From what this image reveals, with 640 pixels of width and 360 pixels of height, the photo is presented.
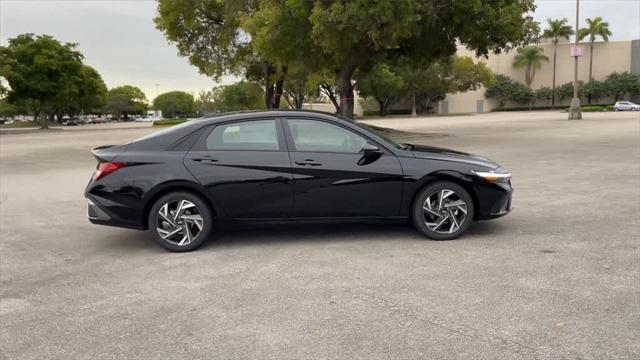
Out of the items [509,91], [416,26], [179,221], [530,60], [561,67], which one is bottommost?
[179,221]

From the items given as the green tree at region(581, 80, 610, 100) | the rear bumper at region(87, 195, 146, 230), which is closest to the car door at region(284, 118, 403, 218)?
the rear bumper at region(87, 195, 146, 230)

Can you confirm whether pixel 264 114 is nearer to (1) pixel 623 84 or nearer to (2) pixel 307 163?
(2) pixel 307 163

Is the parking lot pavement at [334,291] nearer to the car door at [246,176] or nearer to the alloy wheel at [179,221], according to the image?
the alloy wheel at [179,221]

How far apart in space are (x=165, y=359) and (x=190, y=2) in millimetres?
33198

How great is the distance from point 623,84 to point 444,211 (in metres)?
84.4

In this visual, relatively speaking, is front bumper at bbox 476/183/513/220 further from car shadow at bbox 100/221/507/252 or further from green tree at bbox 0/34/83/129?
green tree at bbox 0/34/83/129

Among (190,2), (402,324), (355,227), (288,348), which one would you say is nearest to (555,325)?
(402,324)

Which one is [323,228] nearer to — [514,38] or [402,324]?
[402,324]

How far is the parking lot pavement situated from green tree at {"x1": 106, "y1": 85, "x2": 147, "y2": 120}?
132431mm

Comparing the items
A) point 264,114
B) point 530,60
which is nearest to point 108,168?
point 264,114

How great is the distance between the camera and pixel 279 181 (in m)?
5.92

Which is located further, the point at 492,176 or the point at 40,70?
the point at 40,70

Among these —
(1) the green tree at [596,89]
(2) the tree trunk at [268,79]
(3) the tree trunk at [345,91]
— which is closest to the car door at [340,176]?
(3) the tree trunk at [345,91]

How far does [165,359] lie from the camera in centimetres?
347
